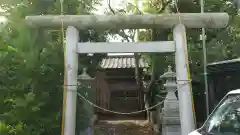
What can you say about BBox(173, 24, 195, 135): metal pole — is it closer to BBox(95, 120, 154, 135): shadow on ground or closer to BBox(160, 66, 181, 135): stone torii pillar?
BBox(160, 66, 181, 135): stone torii pillar

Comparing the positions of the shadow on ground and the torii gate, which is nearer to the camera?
the torii gate

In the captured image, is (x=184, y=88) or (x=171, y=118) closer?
(x=184, y=88)

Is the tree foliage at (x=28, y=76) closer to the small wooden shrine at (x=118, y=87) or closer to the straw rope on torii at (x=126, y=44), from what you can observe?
the straw rope on torii at (x=126, y=44)

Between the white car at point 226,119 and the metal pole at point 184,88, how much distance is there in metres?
1.60

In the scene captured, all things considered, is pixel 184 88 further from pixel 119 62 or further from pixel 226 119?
pixel 119 62

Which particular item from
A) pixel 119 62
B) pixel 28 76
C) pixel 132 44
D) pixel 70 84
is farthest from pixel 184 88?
pixel 119 62

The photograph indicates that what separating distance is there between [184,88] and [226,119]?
1961 mm

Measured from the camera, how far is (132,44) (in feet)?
21.3

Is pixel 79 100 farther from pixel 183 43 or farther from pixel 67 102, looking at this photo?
pixel 183 43

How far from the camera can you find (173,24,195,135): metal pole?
251 inches

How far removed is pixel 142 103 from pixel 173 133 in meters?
8.06

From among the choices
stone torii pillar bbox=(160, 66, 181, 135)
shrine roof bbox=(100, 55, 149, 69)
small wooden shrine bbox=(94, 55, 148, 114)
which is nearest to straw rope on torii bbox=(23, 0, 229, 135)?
stone torii pillar bbox=(160, 66, 181, 135)

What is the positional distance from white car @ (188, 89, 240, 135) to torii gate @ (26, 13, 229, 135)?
5.54 feet

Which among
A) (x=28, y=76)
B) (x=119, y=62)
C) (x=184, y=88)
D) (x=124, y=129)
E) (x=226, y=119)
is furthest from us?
(x=119, y=62)
